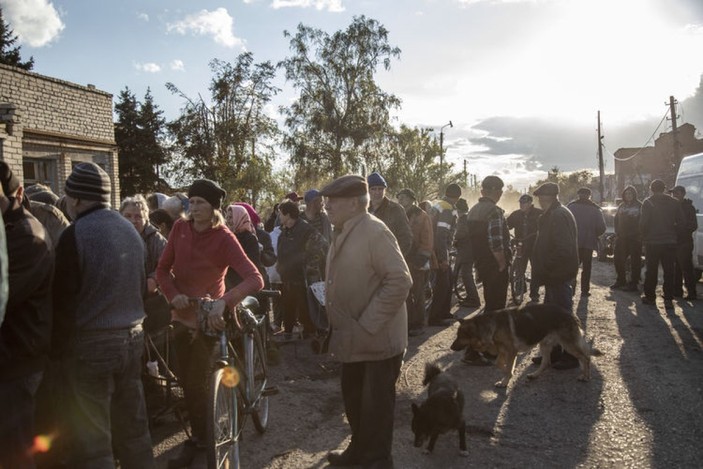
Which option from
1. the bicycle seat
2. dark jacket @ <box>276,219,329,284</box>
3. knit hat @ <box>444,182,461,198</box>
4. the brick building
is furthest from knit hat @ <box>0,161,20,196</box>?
the brick building

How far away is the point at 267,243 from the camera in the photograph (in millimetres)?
6977

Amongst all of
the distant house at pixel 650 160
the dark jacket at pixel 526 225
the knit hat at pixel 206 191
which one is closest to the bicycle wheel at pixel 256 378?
the knit hat at pixel 206 191

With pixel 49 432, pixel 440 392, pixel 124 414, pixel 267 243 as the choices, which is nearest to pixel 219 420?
pixel 124 414

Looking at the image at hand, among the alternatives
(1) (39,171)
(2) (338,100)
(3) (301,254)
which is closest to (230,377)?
(3) (301,254)

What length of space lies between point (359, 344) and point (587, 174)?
110197mm

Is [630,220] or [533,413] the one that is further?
[630,220]

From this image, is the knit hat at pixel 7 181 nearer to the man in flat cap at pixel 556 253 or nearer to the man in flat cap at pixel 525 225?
the man in flat cap at pixel 556 253

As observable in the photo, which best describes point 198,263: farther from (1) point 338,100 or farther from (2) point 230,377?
(1) point 338,100

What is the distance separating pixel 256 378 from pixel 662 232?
742 centimetres

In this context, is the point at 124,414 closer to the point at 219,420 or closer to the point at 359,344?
the point at 219,420

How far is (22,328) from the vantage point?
2.29m

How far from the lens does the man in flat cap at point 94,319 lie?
263 centimetres

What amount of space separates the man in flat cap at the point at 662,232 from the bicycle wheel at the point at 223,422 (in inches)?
311

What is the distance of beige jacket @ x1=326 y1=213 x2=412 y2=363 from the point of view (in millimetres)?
3256
